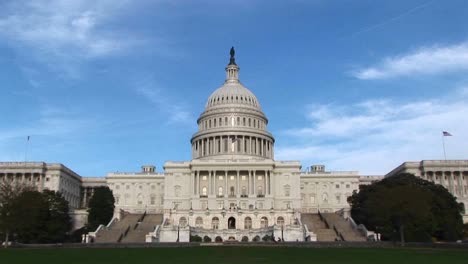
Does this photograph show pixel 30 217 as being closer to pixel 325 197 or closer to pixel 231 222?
pixel 231 222

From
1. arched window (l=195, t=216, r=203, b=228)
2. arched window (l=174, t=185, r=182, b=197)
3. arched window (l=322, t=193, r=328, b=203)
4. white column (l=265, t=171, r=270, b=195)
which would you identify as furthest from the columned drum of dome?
arched window (l=195, t=216, r=203, b=228)

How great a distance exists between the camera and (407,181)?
3659 inches

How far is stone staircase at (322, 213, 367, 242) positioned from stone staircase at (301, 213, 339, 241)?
3.67 feet

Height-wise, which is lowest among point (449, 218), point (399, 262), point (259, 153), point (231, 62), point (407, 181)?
point (399, 262)

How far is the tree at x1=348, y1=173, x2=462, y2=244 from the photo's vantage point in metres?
70.4

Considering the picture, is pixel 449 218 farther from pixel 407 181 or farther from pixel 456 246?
pixel 456 246

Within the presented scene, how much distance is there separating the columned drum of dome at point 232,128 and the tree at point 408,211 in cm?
3705

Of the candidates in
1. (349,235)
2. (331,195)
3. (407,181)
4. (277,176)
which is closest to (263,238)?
(349,235)

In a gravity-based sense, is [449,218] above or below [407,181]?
below

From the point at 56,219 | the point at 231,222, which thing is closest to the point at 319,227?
the point at 231,222

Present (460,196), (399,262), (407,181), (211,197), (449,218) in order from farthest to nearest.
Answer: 1. (460,196)
2. (211,197)
3. (407,181)
4. (449,218)
5. (399,262)

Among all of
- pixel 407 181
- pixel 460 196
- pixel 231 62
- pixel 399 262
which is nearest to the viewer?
pixel 399 262

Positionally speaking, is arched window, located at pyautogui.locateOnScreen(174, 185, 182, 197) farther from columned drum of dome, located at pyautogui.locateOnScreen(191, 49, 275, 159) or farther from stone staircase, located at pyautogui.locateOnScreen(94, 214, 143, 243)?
columned drum of dome, located at pyautogui.locateOnScreen(191, 49, 275, 159)

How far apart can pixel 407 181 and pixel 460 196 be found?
36687 millimetres
